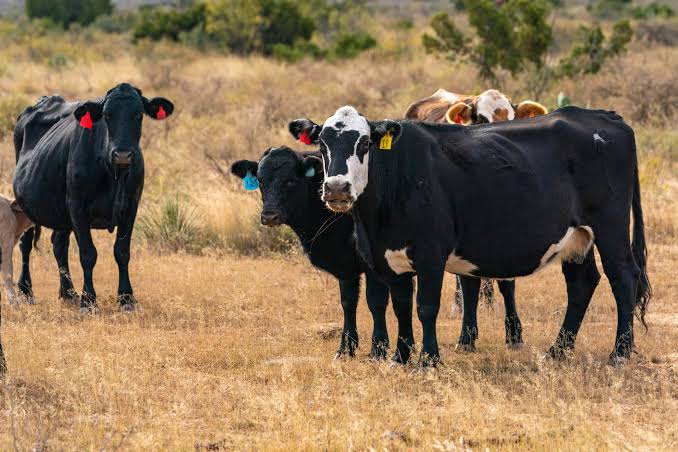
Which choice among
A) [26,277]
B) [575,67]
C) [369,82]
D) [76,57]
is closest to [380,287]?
[26,277]

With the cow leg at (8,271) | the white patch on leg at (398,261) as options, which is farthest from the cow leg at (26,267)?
the white patch on leg at (398,261)

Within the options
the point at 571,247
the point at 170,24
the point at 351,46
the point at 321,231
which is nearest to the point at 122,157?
the point at 321,231

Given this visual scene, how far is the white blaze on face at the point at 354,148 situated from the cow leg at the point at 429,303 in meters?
0.76

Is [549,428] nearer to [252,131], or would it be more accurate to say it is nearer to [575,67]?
[252,131]

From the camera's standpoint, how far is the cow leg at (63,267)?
11578 millimetres

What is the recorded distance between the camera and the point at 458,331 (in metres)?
10.5

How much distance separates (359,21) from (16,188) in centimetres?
4369

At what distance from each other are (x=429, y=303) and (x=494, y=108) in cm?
346

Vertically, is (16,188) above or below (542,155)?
below

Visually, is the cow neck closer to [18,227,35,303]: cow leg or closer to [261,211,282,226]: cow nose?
[261,211,282,226]: cow nose

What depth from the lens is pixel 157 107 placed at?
38.3 ft

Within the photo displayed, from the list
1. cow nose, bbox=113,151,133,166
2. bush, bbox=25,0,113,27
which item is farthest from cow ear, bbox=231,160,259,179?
bush, bbox=25,0,113,27

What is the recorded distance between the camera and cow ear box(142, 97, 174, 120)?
1159cm

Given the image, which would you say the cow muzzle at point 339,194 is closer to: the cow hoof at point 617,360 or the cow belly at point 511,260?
the cow belly at point 511,260
